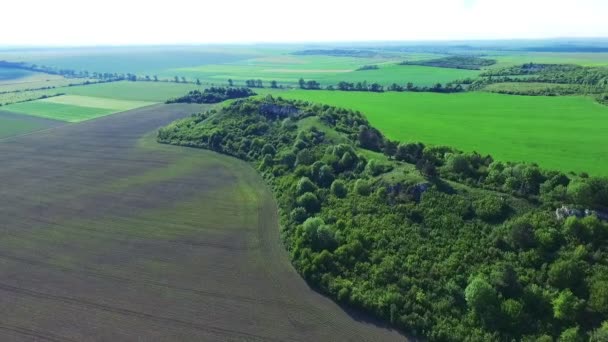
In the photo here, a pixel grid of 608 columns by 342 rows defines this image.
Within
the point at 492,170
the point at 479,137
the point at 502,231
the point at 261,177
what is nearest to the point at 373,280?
the point at 502,231

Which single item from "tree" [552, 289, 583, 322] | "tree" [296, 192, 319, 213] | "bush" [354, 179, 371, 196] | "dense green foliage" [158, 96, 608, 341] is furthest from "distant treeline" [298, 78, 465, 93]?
"tree" [552, 289, 583, 322]

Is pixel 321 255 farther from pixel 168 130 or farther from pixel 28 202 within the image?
pixel 168 130

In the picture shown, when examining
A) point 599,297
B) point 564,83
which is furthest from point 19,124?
point 564,83

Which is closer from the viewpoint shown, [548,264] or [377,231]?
[548,264]

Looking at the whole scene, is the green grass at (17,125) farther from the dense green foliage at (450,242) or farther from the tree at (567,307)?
the tree at (567,307)

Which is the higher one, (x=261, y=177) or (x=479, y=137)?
(x=479, y=137)

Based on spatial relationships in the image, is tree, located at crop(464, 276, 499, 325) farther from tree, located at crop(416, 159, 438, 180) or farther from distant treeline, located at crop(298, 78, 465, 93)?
distant treeline, located at crop(298, 78, 465, 93)
